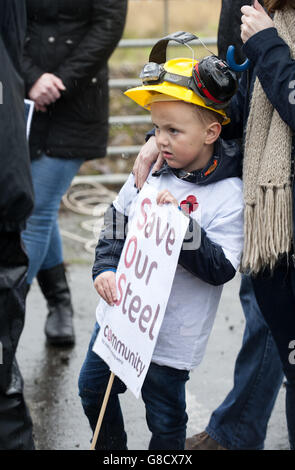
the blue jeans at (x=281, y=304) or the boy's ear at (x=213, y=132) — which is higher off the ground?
the boy's ear at (x=213, y=132)

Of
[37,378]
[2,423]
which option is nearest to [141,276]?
[2,423]

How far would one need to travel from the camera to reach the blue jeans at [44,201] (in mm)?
4230

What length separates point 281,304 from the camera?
9.04 ft

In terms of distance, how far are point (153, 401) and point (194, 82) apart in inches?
44.2

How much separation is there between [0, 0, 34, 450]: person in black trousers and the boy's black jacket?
1.12 ft

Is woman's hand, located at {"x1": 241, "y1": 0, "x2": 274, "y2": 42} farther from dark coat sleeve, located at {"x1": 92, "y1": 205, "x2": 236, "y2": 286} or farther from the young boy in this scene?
dark coat sleeve, located at {"x1": 92, "y1": 205, "x2": 236, "y2": 286}

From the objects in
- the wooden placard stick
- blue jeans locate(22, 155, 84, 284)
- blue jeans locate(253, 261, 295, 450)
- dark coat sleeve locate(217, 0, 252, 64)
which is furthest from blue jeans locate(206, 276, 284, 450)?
blue jeans locate(22, 155, 84, 284)

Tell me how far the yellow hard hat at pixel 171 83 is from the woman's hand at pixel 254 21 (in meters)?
0.21

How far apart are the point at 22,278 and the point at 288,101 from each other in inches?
40.9

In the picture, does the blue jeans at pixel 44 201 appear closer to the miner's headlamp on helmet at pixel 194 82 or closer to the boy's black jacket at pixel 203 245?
the boy's black jacket at pixel 203 245

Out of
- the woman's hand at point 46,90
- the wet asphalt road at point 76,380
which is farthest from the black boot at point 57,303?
the woman's hand at point 46,90

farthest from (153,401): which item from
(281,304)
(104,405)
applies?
(281,304)
